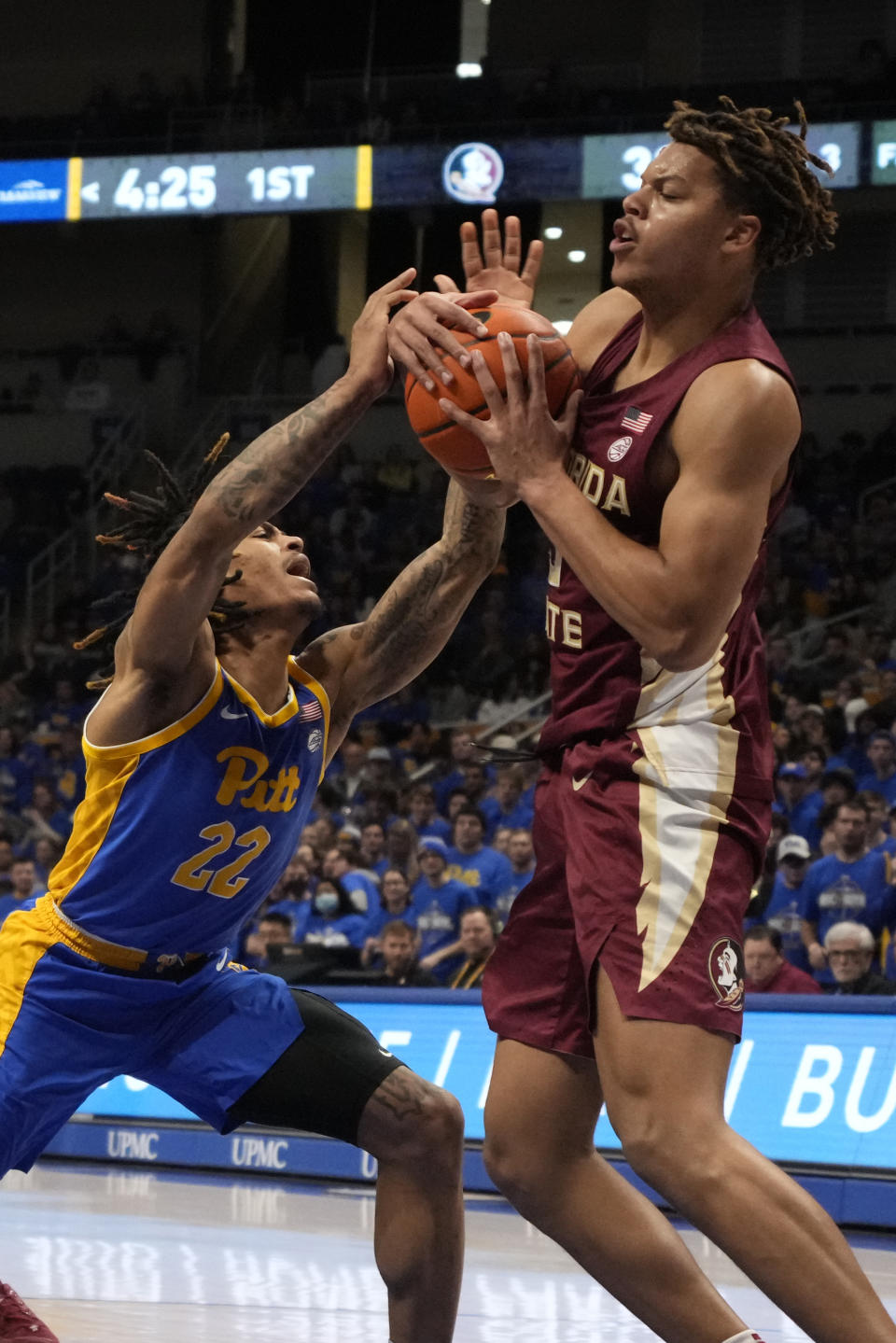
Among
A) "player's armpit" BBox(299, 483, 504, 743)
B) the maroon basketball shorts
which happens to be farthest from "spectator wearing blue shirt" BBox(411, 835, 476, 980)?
the maroon basketball shorts

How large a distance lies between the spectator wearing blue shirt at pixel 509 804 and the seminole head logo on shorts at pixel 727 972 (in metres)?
8.07

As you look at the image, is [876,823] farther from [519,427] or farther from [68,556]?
[68,556]

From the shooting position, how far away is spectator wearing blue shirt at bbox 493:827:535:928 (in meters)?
9.69

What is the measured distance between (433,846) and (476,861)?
304mm

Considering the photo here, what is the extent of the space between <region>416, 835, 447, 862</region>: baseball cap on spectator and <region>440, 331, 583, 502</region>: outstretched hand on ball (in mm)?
7240

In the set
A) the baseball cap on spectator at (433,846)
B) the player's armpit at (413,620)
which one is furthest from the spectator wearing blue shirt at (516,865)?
the player's armpit at (413,620)

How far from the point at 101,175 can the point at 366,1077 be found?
14423mm

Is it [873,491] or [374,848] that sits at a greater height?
[873,491]

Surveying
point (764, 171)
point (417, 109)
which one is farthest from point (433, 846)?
point (417, 109)

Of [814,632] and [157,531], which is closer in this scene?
[157,531]

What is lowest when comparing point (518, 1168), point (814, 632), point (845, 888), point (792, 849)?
point (845, 888)

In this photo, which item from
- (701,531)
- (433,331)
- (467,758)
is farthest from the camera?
(467,758)

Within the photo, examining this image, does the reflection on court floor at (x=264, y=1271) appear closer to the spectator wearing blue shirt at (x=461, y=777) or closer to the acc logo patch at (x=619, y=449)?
the acc logo patch at (x=619, y=449)

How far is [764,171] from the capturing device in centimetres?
293
